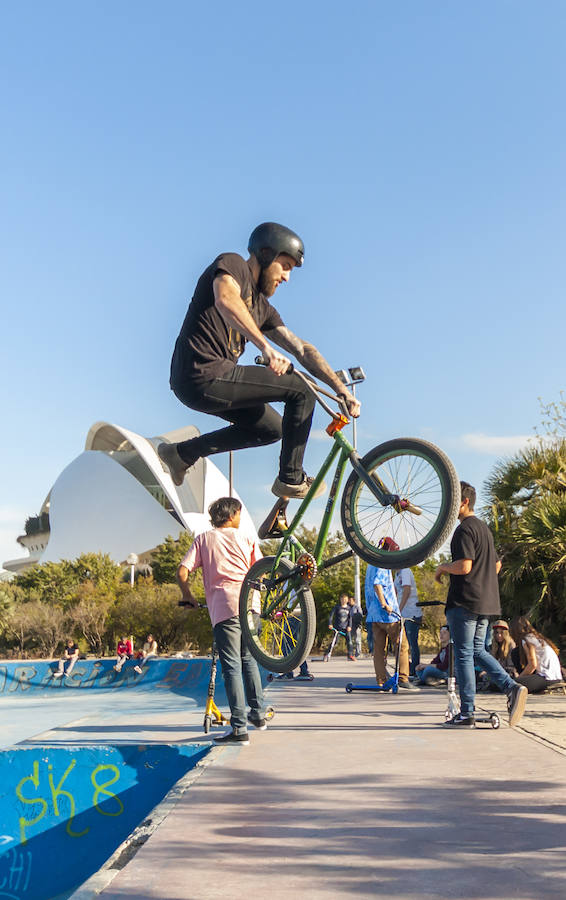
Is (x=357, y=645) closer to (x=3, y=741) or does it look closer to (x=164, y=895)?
(x=3, y=741)

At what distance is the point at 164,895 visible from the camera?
8.45 ft

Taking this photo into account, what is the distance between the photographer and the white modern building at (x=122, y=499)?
6469 centimetres

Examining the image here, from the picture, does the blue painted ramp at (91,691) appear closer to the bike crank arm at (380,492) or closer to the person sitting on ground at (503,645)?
the person sitting on ground at (503,645)

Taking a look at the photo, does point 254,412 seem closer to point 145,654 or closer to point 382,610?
point 382,610

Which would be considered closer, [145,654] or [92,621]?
[145,654]

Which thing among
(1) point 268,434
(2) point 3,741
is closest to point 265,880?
(1) point 268,434

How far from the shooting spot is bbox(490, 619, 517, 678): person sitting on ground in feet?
30.9

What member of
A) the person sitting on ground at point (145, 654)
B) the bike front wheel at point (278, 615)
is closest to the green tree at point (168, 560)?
the person sitting on ground at point (145, 654)

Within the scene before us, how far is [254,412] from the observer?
3863 mm

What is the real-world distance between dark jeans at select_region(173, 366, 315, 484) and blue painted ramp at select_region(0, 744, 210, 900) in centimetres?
274

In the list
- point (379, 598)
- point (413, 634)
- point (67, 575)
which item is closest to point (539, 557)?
point (413, 634)

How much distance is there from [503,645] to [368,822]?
653 cm

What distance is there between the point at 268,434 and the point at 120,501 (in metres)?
64.3

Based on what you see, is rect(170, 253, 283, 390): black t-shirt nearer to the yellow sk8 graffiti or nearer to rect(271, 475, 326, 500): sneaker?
rect(271, 475, 326, 500): sneaker
